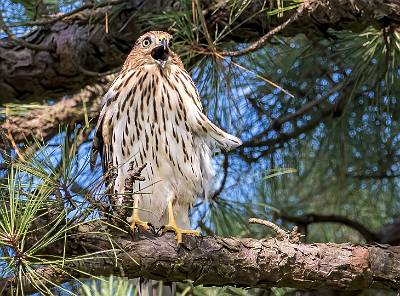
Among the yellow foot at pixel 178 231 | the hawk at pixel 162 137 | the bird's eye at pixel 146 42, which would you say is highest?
the bird's eye at pixel 146 42

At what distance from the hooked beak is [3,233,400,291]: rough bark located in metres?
1.00

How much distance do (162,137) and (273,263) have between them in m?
0.77

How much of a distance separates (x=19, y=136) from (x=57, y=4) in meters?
0.63

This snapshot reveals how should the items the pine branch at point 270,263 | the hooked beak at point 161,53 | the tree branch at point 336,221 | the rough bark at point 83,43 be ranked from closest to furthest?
the pine branch at point 270,263 → the hooked beak at point 161,53 → the rough bark at point 83,43 → the tree branch at point 336,221

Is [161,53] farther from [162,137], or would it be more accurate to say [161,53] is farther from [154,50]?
[162,137]

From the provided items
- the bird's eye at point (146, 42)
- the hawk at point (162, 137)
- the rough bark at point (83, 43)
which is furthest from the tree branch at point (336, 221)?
the bird's eye at point (146, 42)

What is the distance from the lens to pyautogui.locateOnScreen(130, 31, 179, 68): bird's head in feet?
11.7

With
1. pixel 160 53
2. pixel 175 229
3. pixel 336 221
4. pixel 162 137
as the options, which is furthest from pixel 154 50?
pixel 336 221

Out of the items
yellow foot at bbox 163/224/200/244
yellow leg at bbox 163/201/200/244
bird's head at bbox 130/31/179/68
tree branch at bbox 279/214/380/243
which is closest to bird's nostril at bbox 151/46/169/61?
bird's head at bbox 130/31/179/68

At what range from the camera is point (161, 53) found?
3.69 meters

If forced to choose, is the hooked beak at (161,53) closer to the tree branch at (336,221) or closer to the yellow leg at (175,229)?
the yellow leg at (175,229)

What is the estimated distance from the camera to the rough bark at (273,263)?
274cm

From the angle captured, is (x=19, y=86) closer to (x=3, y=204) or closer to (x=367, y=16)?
(x=367, y=16)

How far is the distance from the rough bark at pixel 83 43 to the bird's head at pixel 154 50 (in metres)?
0.25
